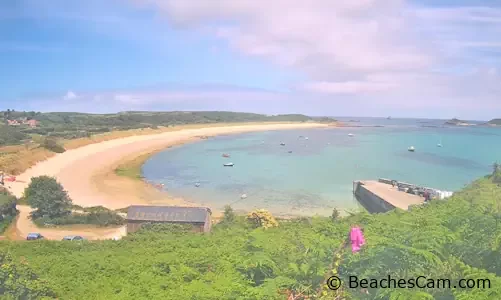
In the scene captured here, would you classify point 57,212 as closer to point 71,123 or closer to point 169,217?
point 169,217

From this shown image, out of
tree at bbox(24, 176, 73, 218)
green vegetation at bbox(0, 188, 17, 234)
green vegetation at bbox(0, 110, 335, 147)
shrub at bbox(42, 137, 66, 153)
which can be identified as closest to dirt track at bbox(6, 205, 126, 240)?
green vegetation at bbox(0, 188, 17, 234)

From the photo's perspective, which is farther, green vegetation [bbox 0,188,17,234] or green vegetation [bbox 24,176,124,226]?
green vegetation [bbox 24,176,124,226]

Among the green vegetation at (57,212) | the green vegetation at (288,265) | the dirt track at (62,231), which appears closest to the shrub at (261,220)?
the green vegetation at (288,265)

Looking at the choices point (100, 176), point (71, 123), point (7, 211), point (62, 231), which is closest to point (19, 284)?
point (62, 231)

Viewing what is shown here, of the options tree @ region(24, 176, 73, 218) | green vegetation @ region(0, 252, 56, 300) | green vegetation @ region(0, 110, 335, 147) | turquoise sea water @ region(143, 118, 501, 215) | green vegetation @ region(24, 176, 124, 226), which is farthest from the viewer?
green vegetation @ region(0, 110, 335, 147)

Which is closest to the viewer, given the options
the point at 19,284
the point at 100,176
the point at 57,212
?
the point at 19,284

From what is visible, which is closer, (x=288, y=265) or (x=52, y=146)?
(x=288, y=265)

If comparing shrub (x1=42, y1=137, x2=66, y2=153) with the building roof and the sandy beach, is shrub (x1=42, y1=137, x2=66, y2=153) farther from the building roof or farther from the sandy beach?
the building roof
